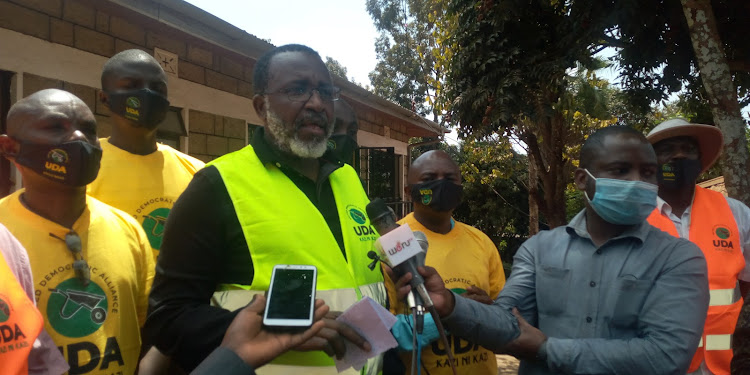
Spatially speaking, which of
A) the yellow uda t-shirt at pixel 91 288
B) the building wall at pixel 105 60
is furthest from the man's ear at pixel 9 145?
the building wall at pixel 105 60

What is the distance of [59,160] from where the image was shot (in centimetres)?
199

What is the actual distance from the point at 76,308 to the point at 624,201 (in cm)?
221

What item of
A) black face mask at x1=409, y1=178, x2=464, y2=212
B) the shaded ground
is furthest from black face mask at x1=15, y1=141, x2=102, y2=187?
the shaded ground

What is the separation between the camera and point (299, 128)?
5.90ft

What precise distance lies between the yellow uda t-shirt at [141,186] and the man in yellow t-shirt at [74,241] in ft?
0.79

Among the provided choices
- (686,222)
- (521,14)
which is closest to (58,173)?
(686,222)

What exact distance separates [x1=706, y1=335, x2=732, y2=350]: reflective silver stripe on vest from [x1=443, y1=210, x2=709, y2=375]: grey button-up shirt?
786 mm

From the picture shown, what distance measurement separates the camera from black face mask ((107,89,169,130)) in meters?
2.57

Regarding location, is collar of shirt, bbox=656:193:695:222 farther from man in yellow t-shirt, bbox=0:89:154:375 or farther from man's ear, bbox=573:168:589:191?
man in yellow t-shirt, bbox=0:89:154:375

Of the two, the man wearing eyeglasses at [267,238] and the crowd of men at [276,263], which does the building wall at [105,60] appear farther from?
the man wearing eyeglasses at [267,238]

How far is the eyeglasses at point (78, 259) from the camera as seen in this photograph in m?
1.88

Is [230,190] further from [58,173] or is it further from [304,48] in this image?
[58,173]

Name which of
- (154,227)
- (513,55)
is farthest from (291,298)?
(513,55)

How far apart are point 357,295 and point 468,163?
16.4 metres
